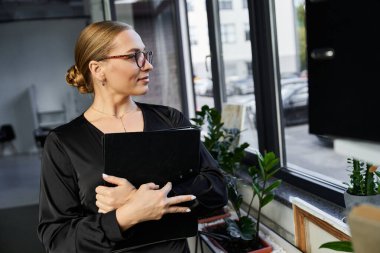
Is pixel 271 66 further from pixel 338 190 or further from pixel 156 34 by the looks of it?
pixel 156 34

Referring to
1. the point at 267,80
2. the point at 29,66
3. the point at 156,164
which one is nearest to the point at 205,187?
the point at 156,164

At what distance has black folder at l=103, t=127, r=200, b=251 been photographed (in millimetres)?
892

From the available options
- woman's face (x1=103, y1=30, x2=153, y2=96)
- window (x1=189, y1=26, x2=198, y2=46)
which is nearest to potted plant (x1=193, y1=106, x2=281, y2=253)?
woman's face (x1=103, y1=30, x2=153, y2=96)

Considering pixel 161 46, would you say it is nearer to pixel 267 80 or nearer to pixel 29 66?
pixel 267 80

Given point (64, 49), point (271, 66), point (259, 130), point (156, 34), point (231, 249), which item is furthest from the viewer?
point (64, 49)

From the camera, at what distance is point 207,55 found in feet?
9.67

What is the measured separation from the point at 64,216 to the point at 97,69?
432 millimetres

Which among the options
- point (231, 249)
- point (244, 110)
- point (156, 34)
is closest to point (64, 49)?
point (156, 34)

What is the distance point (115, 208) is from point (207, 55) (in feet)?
7.16

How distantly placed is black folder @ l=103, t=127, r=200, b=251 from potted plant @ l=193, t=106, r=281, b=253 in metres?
0.56

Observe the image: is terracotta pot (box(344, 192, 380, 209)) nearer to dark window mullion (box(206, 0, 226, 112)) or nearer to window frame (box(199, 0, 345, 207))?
window frame (box(199, 0, 345, 207))

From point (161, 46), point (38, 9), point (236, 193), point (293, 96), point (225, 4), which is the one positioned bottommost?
point (236, 193)

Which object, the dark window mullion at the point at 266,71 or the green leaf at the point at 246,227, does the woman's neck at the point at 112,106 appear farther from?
the dark window mullion at the point at 266,71

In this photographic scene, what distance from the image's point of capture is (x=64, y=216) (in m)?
1.01
